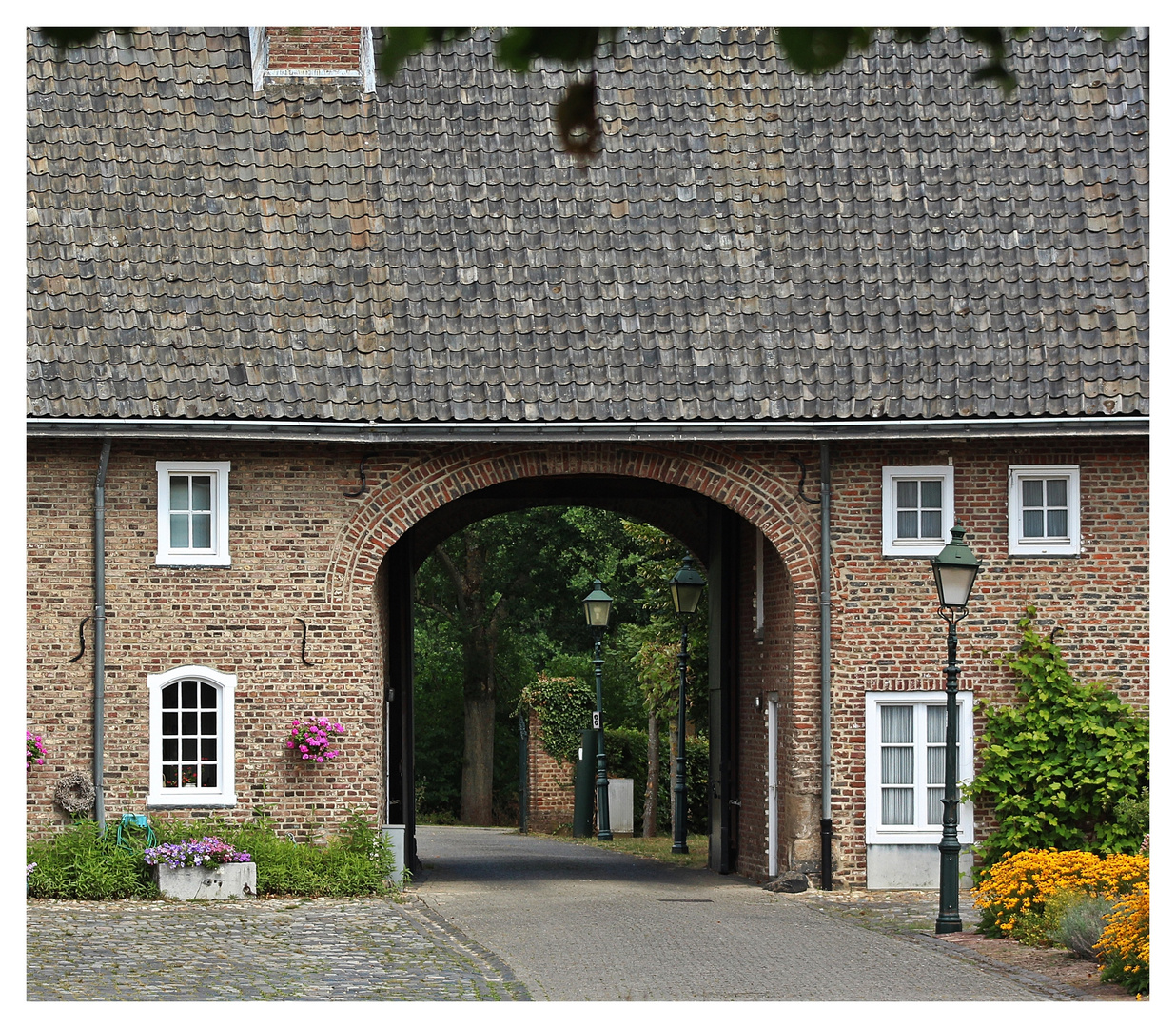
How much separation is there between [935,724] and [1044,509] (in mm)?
2418

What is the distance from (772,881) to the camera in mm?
17500

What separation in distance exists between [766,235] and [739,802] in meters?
6.41

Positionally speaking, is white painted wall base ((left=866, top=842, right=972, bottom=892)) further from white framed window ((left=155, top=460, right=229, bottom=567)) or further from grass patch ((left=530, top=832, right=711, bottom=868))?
white framed window ((left=155, top=460, right=229, bottom=567))

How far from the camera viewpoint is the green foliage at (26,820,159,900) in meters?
15.4

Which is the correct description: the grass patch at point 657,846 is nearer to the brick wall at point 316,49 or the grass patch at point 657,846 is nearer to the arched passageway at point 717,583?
the arched passageway at point 717,583

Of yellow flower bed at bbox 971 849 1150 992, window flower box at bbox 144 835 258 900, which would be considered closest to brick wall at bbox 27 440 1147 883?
window flower box at bbox 144 835 258 900

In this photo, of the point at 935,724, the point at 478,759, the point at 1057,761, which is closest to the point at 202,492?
the point at 935,724

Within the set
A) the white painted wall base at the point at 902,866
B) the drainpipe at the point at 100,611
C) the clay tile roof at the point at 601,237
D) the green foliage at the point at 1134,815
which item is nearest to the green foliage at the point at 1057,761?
the green foliage at the point at 1134,815

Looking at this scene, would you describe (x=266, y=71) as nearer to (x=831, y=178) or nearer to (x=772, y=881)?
(x=831, y=178)

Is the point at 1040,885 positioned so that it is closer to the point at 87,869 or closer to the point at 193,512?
the point at 87,869

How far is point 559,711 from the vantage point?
33125 mm

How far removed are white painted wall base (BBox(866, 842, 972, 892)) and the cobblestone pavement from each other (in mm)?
1091

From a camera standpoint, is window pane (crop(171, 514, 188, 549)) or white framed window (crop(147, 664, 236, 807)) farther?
window pane (crop(171, 514, 188, 549))

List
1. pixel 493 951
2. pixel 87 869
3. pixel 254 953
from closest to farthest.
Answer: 1. pixel 254 953
2. pixel 493 951
3. pixel 87 869
